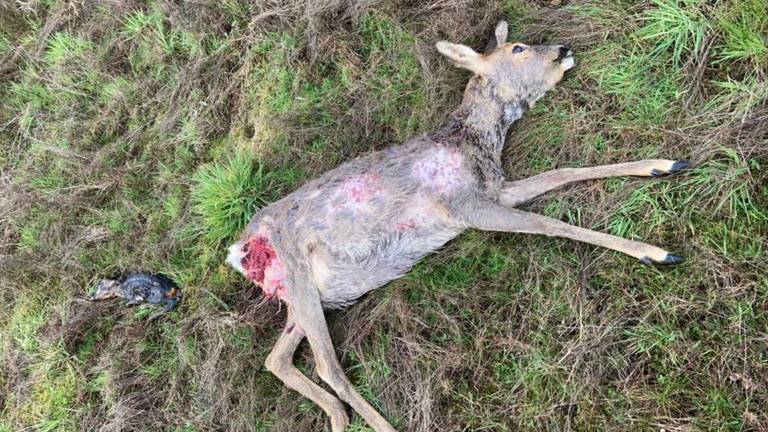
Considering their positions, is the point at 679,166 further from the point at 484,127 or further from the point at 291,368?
the point at 291,368

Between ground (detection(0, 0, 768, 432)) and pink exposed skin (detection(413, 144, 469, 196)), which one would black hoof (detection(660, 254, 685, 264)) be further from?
pink exposed skin (detection(413, 144, 469, 196))

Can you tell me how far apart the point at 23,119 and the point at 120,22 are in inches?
55.4

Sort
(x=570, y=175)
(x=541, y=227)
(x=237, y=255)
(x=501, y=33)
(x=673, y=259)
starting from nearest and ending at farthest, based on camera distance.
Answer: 1. (x=673, y=259)
2. (x=541, y=227)
3. (x=570, y=175)
4. (x=237, y=255)
5. (x=501, y=33)

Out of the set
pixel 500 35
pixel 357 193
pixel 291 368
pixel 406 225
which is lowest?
pixel 291 368

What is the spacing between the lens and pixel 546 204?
4059 millimetres

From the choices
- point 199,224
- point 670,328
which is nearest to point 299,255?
point 199,224

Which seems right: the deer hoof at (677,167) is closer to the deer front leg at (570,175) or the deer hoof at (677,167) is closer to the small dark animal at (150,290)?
the deer front leg at (570,175)

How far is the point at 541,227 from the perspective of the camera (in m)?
3.83

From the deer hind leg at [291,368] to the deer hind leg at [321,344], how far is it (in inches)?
5.2

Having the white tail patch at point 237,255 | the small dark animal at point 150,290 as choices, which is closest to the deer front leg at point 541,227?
the white tail patch at point 237,255

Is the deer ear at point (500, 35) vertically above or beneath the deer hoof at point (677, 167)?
above

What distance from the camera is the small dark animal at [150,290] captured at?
4844 millimetres

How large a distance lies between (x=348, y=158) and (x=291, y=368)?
5.61 feet

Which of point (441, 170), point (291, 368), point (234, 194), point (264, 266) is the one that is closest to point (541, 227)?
point (441, 170)
